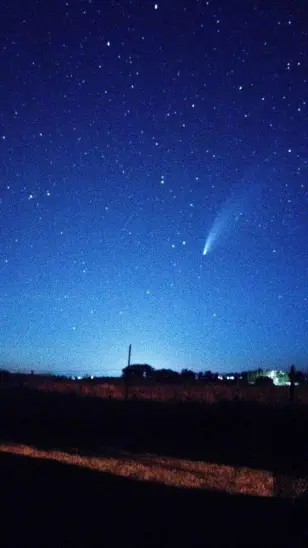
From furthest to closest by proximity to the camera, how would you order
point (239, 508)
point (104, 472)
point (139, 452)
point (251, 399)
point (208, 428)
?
point (251, 399)
point (208, 428)
point (139, 452)
point (104, 472)
point (239, 508)

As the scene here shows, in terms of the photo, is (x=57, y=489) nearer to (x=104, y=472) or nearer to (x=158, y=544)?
(x=104, y=472)

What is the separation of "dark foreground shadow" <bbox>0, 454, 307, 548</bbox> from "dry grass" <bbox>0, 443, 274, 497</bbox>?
1035 millimetres

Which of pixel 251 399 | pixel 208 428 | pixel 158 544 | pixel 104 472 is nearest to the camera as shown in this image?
pixel 158 544

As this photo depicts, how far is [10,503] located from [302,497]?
3374 millimetres

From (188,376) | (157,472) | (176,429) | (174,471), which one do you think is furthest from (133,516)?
(188,376)

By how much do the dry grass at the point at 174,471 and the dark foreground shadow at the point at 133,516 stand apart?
1035 millimetres

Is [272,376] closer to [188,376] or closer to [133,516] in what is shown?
[188,376]

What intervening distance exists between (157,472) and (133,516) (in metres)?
3.45

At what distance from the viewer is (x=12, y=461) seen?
9352mm

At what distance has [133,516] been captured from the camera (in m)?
6.02

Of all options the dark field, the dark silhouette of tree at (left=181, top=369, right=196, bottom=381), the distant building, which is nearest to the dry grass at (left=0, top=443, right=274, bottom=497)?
Answer: the dark field

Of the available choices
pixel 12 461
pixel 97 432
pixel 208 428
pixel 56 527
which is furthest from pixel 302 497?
pixel 97 432

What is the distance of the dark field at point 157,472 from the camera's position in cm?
550

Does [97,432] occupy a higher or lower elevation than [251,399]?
lower
